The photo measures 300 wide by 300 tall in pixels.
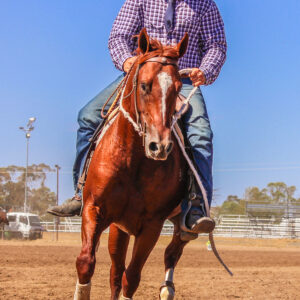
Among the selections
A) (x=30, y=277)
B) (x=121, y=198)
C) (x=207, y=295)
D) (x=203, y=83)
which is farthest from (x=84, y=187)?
(x=30, y=277)

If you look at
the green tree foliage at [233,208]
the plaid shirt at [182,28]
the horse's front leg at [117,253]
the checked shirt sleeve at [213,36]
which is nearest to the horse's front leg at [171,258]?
the horse's front leg at [117,253]

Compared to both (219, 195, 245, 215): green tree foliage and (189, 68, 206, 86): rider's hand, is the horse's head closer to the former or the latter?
(189, 68, 206, 86): rider's hand

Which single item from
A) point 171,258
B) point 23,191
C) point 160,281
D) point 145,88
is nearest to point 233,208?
point 23,191

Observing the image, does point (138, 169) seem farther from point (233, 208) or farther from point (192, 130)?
point (233, 208)

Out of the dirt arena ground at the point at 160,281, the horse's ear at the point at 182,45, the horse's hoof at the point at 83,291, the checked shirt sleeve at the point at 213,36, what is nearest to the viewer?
the horse's hoof at the point at 83,291

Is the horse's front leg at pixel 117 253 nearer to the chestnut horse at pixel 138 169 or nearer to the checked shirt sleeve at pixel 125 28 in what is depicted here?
the chestnut horse at pixel 138 169

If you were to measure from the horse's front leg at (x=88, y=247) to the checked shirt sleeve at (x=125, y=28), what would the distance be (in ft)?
6.59

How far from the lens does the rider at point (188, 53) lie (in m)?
6.95

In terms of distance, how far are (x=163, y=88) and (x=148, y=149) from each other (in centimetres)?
57

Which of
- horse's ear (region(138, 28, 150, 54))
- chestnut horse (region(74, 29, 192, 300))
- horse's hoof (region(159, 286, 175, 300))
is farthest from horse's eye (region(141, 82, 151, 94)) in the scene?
horse's hoof (region(159, 286, 175, 300))

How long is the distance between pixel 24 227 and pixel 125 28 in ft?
124

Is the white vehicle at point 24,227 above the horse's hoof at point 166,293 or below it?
above

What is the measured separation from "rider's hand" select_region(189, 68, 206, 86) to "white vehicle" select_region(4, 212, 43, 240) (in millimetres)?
35913

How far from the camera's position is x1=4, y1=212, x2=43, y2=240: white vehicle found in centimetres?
4150
